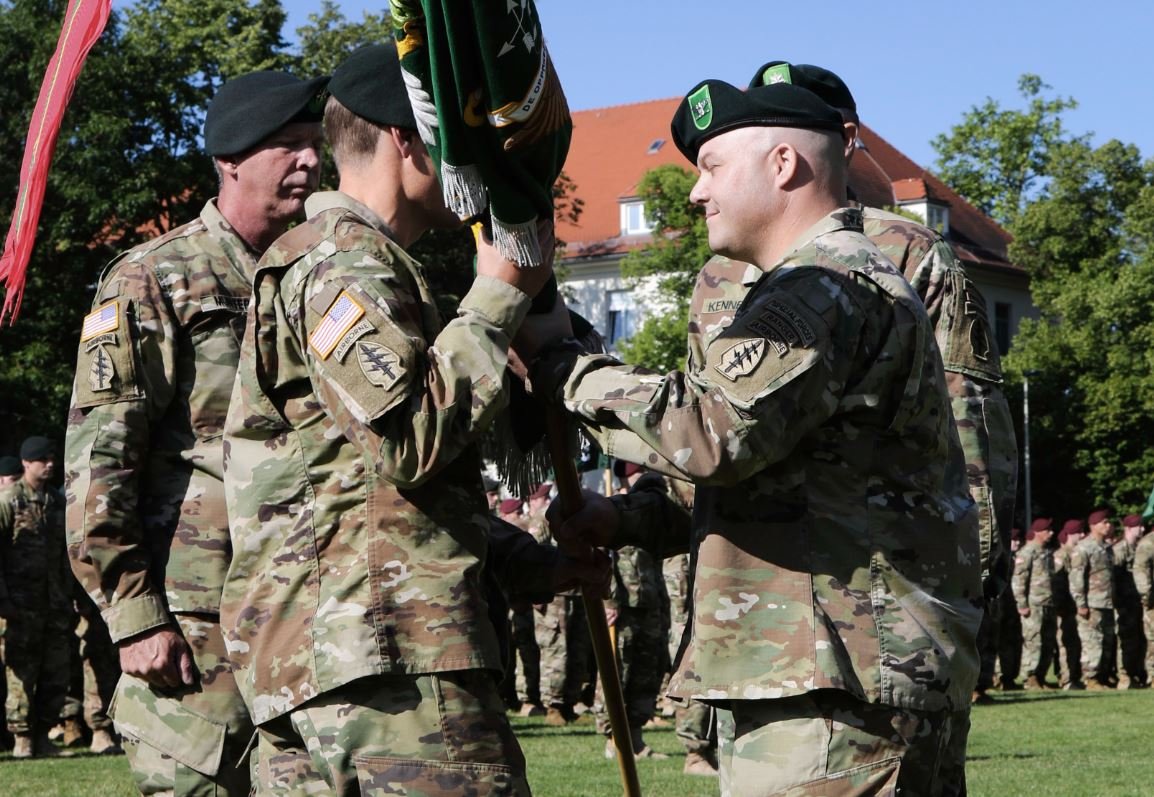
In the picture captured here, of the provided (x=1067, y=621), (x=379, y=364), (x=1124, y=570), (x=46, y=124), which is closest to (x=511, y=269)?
(x=379, y=364)

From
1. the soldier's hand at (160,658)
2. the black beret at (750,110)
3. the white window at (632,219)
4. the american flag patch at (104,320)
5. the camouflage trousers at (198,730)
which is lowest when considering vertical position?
the camouflage trousers at (198,730)

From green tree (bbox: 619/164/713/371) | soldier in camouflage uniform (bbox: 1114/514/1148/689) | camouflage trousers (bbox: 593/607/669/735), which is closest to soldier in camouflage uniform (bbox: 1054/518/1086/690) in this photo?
soldier in camouflage uniform (bbox: 1114/514/1148/689)

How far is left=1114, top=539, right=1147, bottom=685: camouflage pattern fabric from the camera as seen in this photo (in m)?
24.5

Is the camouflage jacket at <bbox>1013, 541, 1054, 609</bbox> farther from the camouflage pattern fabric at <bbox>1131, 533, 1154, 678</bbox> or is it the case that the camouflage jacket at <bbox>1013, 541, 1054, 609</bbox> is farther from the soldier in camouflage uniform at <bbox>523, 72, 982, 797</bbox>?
the soldier in camouflage uniform at <bbox>523, 72, 982, 797</bbox>

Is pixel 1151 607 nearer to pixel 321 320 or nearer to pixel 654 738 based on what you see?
pixel 654 738

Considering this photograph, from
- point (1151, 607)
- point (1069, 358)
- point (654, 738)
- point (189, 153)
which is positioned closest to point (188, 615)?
point (654, 738)

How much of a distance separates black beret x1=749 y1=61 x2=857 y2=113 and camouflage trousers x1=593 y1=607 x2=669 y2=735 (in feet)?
27.8

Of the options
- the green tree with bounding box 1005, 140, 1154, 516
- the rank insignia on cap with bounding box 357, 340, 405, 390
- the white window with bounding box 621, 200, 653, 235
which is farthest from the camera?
the white window with bounding box 621, 200, 653, 235

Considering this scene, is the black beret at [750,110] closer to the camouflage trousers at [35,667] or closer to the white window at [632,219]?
the camouflage trousers at [35,667]

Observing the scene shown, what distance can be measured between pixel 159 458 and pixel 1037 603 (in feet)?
67.3

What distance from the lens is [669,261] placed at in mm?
42875

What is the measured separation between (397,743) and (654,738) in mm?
11542

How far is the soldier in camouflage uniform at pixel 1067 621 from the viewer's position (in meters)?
24.1

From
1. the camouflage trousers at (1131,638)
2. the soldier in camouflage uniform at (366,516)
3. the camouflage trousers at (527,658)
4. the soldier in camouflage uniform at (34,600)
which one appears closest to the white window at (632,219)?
the camouflage trousers at (1131,638)
